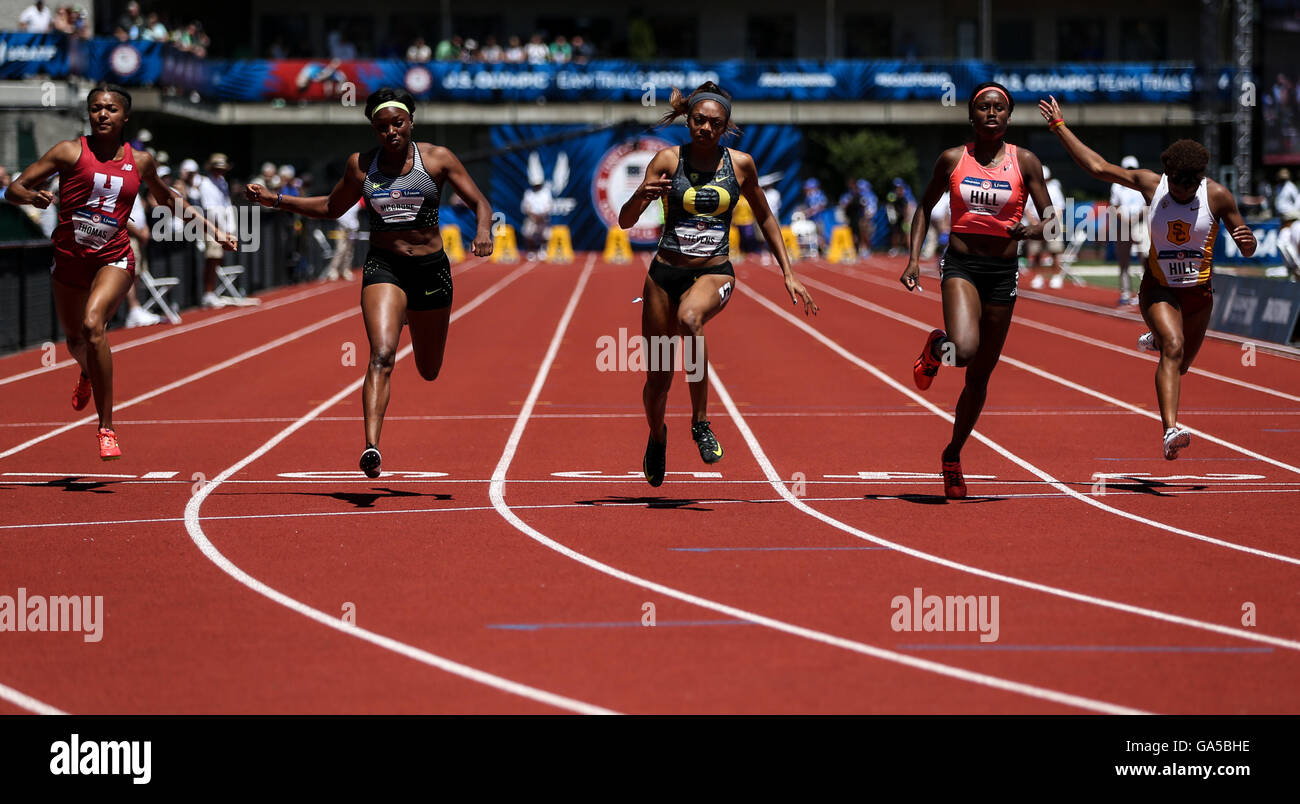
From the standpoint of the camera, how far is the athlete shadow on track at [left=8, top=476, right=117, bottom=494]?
1027 centimetres

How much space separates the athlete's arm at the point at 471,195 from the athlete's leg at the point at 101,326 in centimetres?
212

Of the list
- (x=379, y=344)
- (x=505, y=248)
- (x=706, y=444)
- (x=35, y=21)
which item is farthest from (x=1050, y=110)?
(x=505, y=248)

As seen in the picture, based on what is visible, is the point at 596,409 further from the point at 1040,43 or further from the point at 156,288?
the point at 1040,43

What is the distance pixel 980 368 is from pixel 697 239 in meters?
1.72

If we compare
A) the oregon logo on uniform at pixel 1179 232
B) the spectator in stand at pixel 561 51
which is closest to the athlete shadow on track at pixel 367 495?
the oregon logo on uniform at pixel 1179 232

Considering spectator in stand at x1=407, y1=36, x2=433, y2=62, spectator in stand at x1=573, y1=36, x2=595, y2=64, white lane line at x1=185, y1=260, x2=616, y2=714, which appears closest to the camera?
white lane line at x1=185, y1=260, x2=616, y2=714

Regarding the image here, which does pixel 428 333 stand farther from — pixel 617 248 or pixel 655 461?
pixel 617 248

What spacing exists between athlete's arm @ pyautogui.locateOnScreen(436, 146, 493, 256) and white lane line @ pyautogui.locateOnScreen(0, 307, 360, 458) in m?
4.10

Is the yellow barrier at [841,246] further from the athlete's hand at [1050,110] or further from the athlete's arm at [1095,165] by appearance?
the athlete's hand at [1050,110]

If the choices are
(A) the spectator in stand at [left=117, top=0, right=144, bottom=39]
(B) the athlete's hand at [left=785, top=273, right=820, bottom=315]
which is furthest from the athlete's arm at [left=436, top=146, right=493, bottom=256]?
(A) the spectator in stand at [left=117, top=0, right=144, bottom=39]

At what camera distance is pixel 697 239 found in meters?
9.34

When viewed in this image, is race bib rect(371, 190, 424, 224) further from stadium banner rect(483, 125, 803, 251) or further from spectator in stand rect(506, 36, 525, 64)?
spectator in stand rect(506, 36, 525, 64)

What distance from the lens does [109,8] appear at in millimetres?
45031
